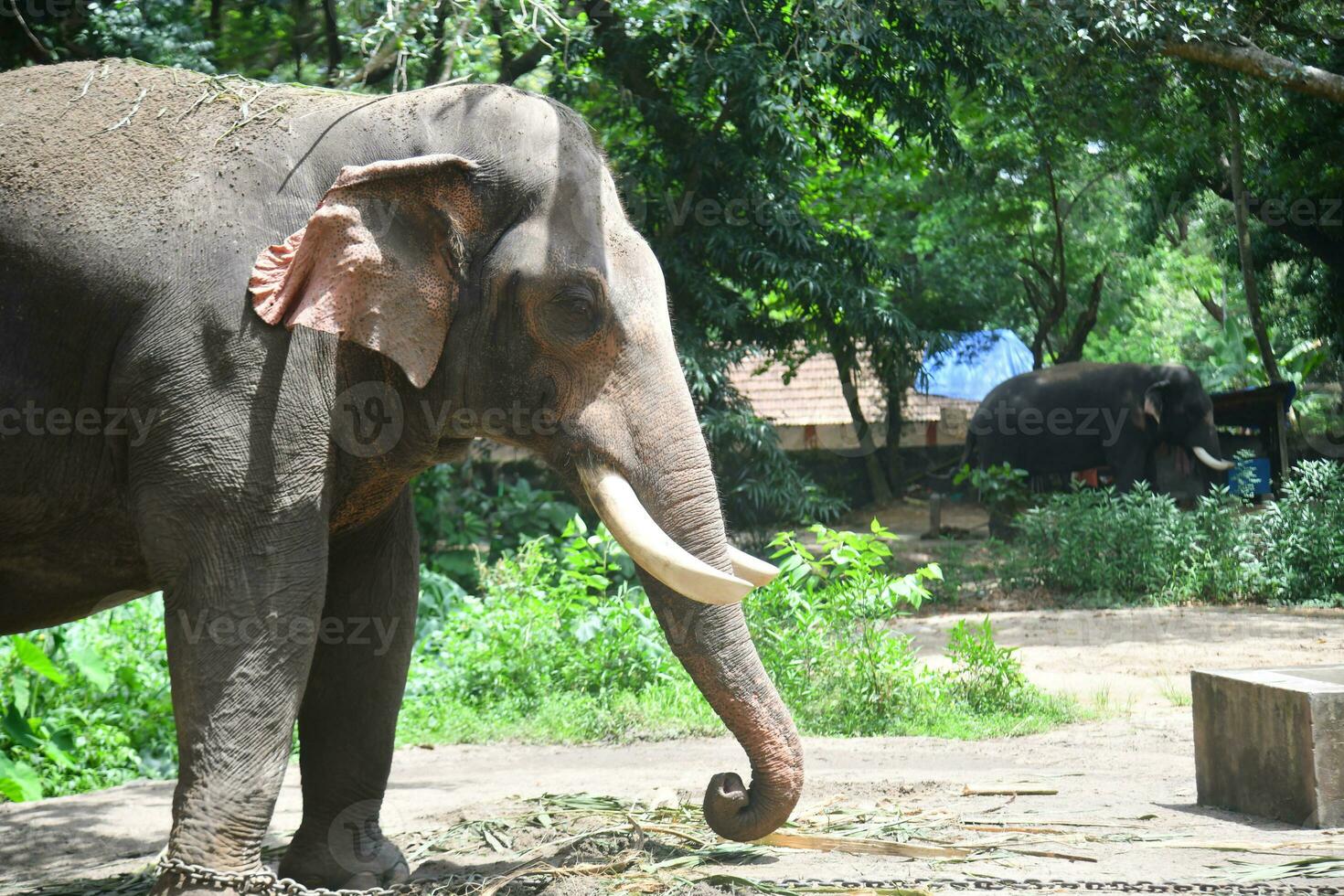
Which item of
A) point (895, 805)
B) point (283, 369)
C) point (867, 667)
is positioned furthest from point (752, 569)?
point (867, 667)

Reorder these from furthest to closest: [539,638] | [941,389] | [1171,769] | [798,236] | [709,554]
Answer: [941,389]
[798,236]
[539,638]
[1171,769]
[709,554]

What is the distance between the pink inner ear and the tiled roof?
64.9 feet

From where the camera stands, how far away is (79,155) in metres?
3.66

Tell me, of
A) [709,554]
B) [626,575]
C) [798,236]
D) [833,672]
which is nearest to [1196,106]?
[798,236]

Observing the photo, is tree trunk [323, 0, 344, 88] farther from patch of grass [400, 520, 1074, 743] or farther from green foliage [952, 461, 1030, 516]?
green foliage [952, 461, 1030, 516]

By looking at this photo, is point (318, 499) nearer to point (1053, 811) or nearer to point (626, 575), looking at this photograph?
point (1053, 811)

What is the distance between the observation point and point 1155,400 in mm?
18672

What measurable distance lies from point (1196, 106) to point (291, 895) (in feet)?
47.9

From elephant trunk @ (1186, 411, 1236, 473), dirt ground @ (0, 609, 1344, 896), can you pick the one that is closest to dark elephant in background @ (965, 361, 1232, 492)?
elephant trunk @ (1186, 411, 1236, 473)

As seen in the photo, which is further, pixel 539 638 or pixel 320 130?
pixel 539 638

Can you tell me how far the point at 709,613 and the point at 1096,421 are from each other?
1634 cm

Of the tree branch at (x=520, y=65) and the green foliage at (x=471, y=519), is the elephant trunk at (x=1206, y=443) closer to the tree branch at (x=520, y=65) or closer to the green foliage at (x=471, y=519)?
the green foliage at (x=471, y=519)

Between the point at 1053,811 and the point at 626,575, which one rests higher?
the point at 626,575

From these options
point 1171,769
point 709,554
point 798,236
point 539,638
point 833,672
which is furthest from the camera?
point 798,236
